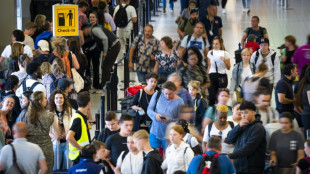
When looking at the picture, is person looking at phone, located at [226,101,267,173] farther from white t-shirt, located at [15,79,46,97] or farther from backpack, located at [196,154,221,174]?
white t-shirt, located at [15,79,46,97]

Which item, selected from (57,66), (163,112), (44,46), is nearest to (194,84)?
(163,112)

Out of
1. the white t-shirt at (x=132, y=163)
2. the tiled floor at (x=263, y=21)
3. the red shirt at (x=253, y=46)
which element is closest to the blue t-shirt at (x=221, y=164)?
Answer: the white t-shirt at (x=132, y=163)

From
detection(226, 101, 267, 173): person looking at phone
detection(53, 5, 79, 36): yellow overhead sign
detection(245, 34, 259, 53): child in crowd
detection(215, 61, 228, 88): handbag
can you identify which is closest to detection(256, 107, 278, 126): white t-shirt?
detection(226, 101, 267, 173): person looking at phone

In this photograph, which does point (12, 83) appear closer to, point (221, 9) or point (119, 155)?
point (119, 155)

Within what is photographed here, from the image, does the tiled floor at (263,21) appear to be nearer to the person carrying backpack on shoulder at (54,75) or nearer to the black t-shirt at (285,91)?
the person carrying backpack on shoulder at (54,75)

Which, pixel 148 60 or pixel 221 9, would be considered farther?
pixel 221 9

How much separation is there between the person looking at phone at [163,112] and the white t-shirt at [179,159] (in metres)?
2.07

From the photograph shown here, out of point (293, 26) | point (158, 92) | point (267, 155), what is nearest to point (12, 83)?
point (158, 92)

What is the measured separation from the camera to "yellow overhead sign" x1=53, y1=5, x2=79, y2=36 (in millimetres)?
16188

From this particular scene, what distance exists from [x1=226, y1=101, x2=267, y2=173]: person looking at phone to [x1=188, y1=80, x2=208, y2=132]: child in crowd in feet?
6.79

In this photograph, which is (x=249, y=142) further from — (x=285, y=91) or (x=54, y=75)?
(x=54, y=75)

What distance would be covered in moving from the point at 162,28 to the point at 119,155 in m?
14.7

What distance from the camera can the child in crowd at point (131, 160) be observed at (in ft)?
34.9

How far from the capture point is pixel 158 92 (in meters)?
13.1
